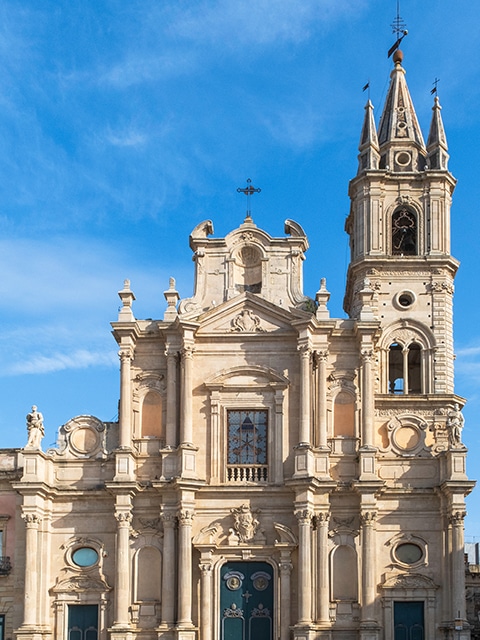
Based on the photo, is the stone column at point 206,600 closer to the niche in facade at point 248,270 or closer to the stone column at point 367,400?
the stone column at point 367,400

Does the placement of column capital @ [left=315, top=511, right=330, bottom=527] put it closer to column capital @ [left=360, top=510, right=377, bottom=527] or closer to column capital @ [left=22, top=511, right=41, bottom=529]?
column capital @ [left=360, top=510, right=377, bottom=527]

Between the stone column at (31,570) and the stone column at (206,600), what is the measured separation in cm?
589

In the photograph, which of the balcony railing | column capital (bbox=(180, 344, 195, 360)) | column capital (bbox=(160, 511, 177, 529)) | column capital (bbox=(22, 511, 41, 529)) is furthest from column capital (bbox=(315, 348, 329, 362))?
column capital (bbox=(22, 511, 41, 529))

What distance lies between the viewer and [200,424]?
49625mm

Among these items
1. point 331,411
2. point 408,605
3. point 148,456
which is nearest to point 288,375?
point 331,411

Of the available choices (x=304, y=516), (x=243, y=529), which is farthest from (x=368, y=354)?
(x=243, y=529)

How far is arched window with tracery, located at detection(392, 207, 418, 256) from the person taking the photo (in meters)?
57.1

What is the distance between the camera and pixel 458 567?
47094 millimetres

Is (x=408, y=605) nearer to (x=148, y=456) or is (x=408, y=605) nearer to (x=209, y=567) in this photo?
(x=209, y=567)

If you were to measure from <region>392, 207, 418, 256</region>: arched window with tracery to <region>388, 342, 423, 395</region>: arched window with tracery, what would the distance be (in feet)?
14.0

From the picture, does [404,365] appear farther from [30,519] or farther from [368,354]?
[30,519]

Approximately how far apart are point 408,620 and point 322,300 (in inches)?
481

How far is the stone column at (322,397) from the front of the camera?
48938 mm

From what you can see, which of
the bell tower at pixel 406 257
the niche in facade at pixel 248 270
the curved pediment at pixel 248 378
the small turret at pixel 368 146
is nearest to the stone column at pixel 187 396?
the curved pediment at pixel 248 378
